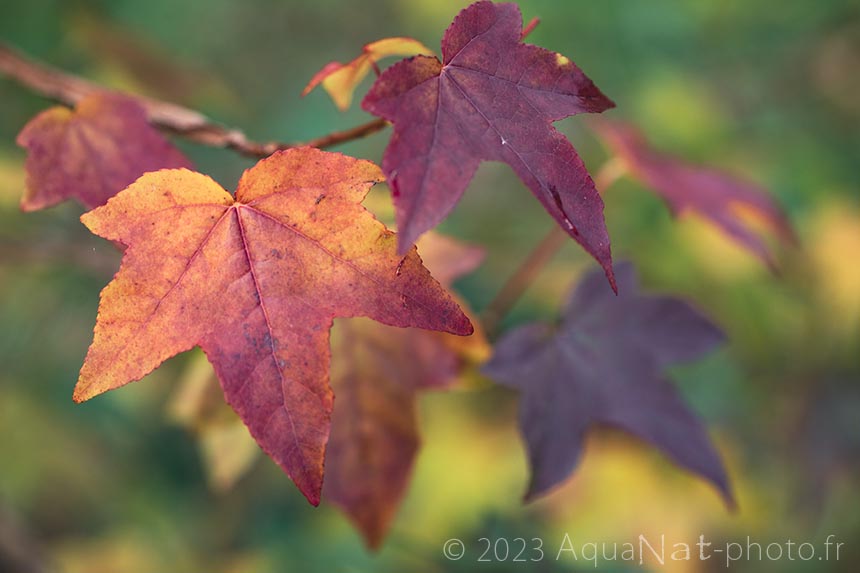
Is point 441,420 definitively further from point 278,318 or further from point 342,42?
point 342,42

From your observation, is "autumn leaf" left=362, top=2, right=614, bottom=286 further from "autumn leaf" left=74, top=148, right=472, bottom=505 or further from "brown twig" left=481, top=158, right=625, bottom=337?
"brown twig" left=481, top=158, right=625, bottom=337

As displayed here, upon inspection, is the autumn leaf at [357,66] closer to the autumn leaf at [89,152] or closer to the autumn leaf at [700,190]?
the autumn leaf at [89,152]

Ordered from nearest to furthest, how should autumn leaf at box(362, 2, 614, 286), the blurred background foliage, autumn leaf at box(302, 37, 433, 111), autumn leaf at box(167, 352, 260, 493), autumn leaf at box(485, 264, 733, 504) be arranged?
autumn leaf at box(362, 2, 614, 286)
autumn leaf at box(302, 37, 433, 111)
autumn leaf at box(485, 264, 733, 504)
autumn leaf at box(167, 352, 260, 493)
the blurred background foliage

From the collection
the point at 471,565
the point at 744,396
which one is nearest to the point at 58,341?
the point at 471,565

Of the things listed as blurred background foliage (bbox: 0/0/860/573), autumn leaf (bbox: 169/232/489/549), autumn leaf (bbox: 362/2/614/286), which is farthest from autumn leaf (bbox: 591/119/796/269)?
blurred background foliage (bbox: 0/0/860/573)

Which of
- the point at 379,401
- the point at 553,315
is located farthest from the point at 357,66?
the point at 553,315
